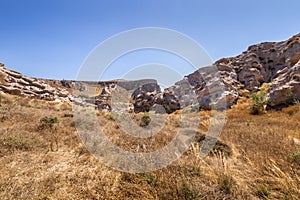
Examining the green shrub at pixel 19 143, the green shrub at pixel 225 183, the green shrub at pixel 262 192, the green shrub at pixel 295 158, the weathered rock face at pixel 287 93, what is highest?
the weathered rock face at pixel 287 93

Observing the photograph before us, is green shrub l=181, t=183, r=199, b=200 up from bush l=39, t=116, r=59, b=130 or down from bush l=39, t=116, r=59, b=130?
down

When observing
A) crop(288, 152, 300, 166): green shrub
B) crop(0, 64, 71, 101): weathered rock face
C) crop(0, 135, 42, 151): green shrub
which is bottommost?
crop(288, 152, 300, 166): green shrub

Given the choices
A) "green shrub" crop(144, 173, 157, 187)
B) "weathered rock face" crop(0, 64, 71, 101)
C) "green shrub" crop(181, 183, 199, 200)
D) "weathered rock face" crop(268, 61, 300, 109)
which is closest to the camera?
"green shrub" crop(181, 183, 199, 200)

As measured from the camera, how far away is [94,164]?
14.4 ft

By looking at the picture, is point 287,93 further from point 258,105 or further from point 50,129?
point 50,129

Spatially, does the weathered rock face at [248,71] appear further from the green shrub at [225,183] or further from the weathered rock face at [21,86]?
the weathered rock face at [21,86]

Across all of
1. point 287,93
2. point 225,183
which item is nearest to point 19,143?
point 225,183

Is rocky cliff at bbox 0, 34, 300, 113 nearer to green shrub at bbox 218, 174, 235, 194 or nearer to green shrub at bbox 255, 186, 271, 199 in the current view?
green shrub at bbox 255, 186, 271, 199

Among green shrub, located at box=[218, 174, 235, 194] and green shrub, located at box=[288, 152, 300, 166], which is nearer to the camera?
green shrub, located at box=[218, 174, 235, 194]

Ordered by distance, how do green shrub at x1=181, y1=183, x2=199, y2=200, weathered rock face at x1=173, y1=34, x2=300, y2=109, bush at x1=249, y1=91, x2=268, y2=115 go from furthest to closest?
1. weathered rock face at x1=173, y1=34, x2=300, y2=109
2. bush at x1=249, y1=91, x2=268, y2=115
3. green shrub at x1=181, y1=183, x2=199, y2=200

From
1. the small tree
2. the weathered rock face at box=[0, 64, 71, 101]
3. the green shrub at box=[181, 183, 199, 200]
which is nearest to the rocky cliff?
the weathered rock face at box=[0, 64, 71, 101]

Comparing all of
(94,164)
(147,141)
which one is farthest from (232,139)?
(94,164)

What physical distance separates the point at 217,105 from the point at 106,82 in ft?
229

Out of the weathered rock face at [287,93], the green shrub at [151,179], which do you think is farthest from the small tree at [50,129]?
the weathered rock face at [287,93]
